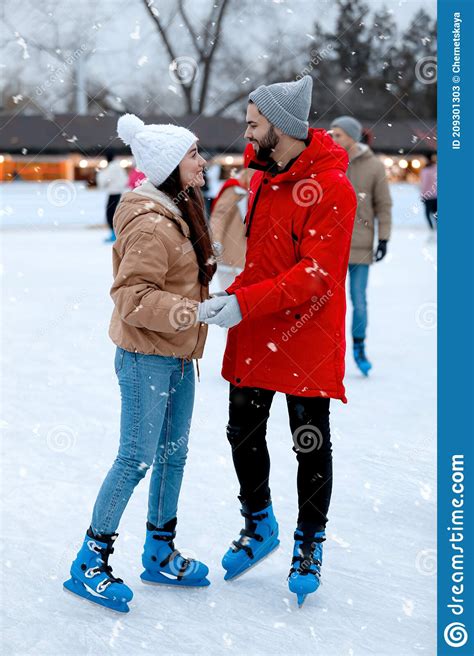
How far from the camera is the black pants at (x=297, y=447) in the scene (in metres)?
2.75

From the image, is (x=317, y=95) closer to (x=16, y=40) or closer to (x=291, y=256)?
(x=16, y=40)

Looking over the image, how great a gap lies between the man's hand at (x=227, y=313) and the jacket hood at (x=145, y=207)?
223mm

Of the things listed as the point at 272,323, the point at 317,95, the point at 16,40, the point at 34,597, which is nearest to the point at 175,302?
the point at 272,323

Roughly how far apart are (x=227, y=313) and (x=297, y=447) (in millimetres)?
539

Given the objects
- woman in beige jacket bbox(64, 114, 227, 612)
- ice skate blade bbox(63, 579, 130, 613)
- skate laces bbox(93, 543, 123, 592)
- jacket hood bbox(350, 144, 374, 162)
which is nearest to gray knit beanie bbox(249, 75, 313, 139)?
woman in beige jacket bbox(64, 114, 227, 612)

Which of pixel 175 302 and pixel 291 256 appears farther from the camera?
pixel 291 256

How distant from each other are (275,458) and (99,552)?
5.05ft

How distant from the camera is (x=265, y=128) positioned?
2.65m

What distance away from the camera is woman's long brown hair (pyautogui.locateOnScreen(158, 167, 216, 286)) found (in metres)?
2.58

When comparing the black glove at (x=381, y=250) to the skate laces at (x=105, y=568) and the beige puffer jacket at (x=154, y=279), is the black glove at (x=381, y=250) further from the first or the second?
the skate laces at (x=105, y=568)

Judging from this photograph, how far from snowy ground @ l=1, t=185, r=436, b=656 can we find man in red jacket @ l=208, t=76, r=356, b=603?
216 millimetres

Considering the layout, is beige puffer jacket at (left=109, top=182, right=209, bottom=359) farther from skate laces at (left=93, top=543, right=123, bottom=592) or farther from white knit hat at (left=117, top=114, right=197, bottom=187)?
skate laces at (left=93, top=543, right=123, bottom=592)

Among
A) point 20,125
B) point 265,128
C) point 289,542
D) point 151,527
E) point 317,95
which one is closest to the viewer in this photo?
point 265,128

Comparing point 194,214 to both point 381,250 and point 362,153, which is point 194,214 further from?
point 362,153
